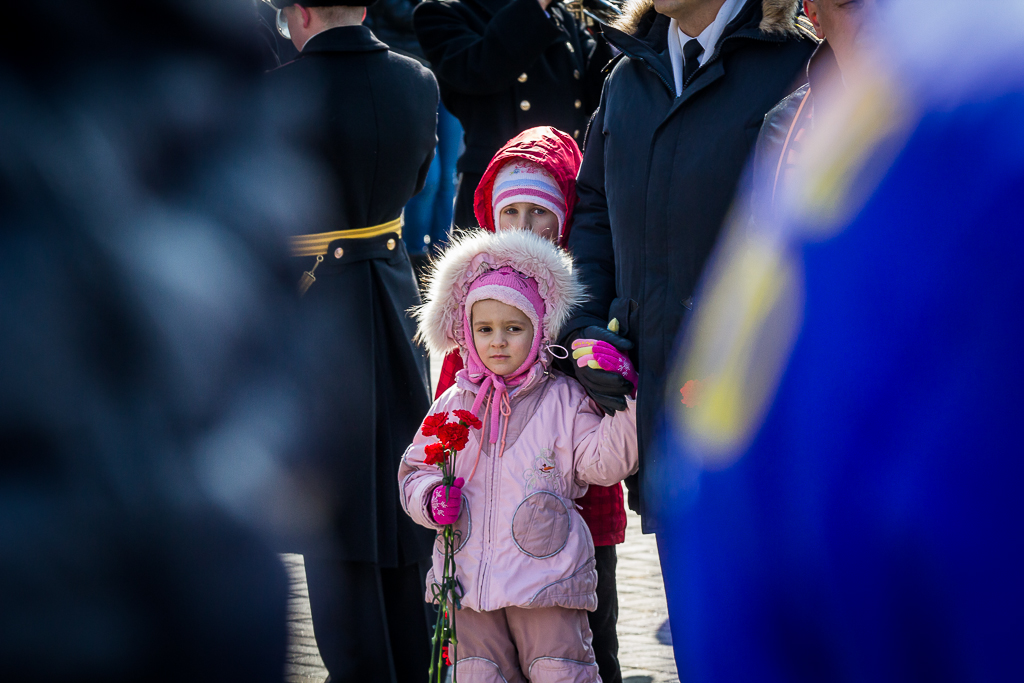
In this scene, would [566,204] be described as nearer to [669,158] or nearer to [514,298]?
[514,298]

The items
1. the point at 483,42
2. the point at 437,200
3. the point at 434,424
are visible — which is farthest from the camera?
the point at 437,200

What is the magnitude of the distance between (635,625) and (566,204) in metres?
1.71

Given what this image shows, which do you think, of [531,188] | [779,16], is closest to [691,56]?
[779,16]

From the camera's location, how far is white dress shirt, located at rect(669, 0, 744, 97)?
236cm

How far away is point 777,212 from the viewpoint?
2.39ft

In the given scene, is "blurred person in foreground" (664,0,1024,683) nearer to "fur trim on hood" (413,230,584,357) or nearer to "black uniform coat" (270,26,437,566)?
"fur trim on hood" (413,230,584,357)

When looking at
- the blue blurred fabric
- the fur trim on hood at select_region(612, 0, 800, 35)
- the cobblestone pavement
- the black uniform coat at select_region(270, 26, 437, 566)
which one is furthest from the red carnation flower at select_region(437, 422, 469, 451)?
the blue blurred fabric

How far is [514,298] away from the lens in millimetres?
2764

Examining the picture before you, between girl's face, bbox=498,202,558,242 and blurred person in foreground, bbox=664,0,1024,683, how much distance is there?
239 centimetres

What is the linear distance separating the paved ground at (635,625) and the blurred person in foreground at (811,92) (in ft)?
5.94

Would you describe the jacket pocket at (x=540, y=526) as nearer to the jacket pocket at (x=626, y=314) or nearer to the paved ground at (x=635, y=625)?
the jacket pocket at (x=626, y=314)

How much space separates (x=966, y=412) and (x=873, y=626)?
15cm

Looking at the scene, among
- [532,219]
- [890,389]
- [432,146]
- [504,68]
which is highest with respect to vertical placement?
[504,68]

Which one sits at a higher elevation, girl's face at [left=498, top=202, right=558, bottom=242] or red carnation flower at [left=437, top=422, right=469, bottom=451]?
girl's face at [left=498, top=202, right=558, bottom=242]
